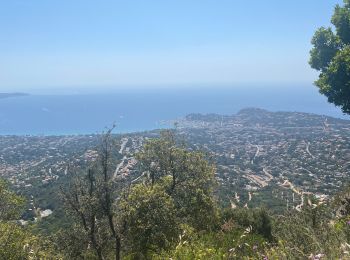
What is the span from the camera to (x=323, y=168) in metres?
103

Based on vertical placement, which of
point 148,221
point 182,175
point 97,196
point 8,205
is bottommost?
point 8,205

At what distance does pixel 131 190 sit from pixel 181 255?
10664 millimetres

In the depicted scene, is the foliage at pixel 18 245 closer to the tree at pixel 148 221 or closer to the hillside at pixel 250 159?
the tree at pixel 148 221

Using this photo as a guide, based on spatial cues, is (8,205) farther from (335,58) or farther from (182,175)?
(335,58)

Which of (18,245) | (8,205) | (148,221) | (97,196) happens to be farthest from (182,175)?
(18,245)

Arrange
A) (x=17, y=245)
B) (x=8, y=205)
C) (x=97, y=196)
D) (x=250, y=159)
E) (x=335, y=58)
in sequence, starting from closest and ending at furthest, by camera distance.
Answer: (x=17, y=245) → (x=335, y=58) → (x=97, y=196) → (x=8, y=205) → (x=250, y=159)

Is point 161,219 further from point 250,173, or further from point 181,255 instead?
point 250,173

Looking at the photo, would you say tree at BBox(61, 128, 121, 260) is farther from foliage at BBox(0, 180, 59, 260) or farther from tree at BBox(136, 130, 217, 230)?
tree at BBox(136, 130, 217, 230)

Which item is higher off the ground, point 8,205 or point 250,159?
point 8,205

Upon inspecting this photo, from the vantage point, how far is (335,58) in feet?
54.9

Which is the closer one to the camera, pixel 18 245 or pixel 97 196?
pixel 18 245

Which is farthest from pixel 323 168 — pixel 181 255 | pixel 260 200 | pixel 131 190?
pixel 181 255

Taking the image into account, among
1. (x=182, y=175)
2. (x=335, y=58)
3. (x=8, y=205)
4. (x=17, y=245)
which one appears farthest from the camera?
(x=182, y=175)

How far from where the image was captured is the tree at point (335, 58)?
16.9 m
